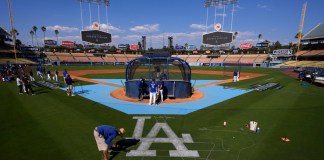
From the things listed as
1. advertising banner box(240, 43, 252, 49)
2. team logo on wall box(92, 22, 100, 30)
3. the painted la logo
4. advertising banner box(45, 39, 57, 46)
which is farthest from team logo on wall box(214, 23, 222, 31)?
the painted la logo

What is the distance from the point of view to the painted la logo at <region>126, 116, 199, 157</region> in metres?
7.25

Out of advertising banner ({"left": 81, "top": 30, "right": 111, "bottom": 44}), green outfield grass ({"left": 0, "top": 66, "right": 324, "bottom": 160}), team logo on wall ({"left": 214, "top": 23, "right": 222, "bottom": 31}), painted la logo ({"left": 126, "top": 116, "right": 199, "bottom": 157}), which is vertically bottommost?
painted la logo ({"left": 126, "top": 116, "right": 199, "bottom": 157})

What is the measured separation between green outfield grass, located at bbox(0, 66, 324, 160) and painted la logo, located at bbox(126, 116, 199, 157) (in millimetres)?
250

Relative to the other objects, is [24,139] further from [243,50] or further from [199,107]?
[243,50]

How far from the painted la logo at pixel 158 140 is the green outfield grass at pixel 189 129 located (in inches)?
9.8

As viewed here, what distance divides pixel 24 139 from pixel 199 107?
10855 mm

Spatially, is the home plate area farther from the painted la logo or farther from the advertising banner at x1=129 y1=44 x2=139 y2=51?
the advertising banner at x1=129 y1=44 x2=139 y2=51

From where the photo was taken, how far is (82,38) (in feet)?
248

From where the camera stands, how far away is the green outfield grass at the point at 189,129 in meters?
7.14

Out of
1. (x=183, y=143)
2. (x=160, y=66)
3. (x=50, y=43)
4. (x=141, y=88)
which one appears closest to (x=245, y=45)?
(x=160, y=66)

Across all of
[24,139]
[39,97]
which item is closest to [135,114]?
[24,139]

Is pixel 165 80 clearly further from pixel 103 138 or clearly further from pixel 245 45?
pixel 245 45

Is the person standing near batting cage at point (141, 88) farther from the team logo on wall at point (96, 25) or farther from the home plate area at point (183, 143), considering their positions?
the team logo on wall at point (96, 25)

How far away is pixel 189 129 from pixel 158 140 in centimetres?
204
